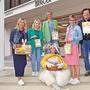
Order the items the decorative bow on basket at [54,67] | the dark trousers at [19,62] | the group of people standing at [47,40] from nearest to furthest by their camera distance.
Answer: the decorative bow on basket at [54,67], the group of people standing at [47,40], the dark trousers at [19,62]

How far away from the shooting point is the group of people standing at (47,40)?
344 inches

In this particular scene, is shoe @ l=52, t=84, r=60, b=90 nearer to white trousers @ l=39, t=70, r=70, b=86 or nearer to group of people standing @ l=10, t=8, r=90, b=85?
white trousers @ l=39, t=70, r=70, b=86

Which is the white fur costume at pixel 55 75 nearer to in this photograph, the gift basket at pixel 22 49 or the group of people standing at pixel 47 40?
the group of people standing at pixel 47 40

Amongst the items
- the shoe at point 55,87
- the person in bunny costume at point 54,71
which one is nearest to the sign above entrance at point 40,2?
the person in bunny costume at point 54,71

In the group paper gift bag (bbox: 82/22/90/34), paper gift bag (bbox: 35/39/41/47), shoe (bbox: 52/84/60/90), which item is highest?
paper gift bag (bbox: 82/22/90/34)

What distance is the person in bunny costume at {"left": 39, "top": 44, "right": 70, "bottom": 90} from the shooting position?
27.3 feet

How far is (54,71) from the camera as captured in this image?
848cm

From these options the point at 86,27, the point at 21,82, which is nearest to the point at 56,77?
the point at 21,82

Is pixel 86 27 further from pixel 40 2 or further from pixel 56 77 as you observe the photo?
pixel 40 2

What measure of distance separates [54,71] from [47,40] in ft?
4.36

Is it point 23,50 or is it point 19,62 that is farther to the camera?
point 19,62

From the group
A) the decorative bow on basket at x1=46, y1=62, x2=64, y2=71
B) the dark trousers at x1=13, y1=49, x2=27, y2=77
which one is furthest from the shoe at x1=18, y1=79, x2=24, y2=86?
the decorative bow on basket at x1=46, y1=62, x2=64, y2=71

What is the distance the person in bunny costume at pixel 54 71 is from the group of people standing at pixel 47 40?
319 millimetres

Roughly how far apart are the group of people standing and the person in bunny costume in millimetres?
319
